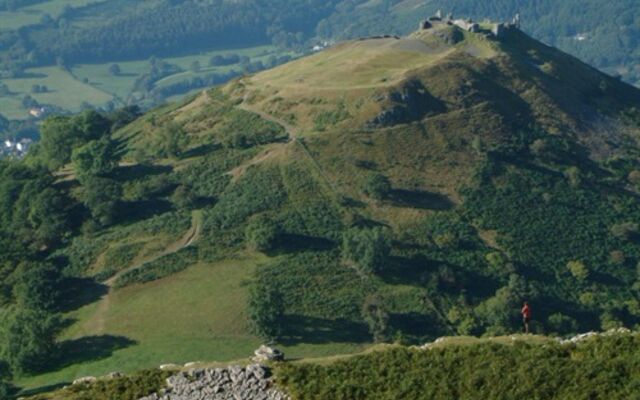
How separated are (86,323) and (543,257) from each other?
154ft

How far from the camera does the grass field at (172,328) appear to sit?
283 feet

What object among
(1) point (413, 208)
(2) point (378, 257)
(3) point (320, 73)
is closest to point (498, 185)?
(1) point (413, 208)

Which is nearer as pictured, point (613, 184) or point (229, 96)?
point (613, 184)

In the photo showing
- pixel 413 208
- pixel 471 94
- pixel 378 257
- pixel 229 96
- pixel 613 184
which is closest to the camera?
pixel 378 257

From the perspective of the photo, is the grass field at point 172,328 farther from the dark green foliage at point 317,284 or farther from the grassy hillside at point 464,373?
the grassy hillside at point 464,373

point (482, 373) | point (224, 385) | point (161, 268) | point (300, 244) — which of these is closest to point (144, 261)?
point (161, 268)

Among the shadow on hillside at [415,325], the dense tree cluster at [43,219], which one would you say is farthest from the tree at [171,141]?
the shadow on hillside at [415,325]

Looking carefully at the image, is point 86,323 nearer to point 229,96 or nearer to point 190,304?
point 190,304

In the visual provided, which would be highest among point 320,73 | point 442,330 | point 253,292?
point 320,73

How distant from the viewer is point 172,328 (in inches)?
3597

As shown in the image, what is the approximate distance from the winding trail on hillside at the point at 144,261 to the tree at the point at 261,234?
6.14m

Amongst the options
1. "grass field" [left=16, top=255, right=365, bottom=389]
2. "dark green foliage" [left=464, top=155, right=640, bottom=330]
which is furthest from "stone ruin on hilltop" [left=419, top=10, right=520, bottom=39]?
"grass field" [left=16, top=255, right=365, bottom=389]

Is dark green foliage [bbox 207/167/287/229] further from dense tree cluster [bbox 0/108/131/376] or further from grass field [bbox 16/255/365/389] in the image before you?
dense tree cluster [bbox 0/108/131/376]

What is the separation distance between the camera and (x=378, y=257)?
97.4 m
